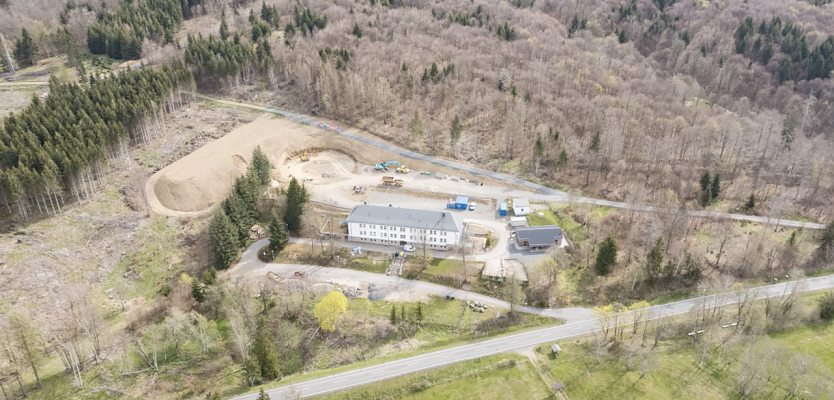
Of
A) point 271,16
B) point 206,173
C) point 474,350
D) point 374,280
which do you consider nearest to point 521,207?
point 374,280

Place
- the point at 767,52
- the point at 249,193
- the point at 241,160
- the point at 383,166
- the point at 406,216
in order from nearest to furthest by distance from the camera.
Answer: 1. the point at 406,216
2. the point at 249,193
3. the point at 241,160
4. the point at 383,166
5. the point at 767,52

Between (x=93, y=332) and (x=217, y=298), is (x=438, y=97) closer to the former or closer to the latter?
(x=217, y=298)

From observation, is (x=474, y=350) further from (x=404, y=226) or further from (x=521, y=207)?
(x=521, y=207)

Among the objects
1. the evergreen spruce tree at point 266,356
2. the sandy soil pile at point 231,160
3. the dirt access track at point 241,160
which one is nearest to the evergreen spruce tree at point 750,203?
the dirt access track at point 241,160

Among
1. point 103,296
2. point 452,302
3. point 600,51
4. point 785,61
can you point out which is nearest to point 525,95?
point 600,51

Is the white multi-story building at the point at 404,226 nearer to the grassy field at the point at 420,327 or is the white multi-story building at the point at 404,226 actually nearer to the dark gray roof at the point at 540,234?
the dark gray roof at the point at 540,234
